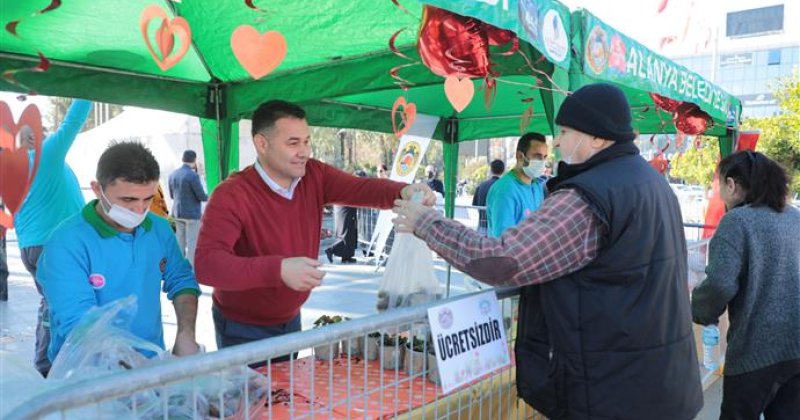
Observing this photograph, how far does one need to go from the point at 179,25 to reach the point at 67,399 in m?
1.86

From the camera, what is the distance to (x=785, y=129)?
14.2 meters

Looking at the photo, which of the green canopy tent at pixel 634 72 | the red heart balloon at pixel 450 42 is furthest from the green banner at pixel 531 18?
the red heart balloon at pixel 450 42

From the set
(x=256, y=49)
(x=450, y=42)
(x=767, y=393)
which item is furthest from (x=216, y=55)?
(x=767, y=393)

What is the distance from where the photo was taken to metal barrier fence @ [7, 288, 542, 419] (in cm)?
113

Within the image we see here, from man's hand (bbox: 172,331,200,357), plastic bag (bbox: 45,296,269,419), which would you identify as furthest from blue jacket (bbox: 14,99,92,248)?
plastic bag (bbox: 45,296,269,419)

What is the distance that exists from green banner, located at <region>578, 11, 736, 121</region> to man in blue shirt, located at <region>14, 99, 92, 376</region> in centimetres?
294

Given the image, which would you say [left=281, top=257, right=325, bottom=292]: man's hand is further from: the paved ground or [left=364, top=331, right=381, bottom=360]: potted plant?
the paved ground

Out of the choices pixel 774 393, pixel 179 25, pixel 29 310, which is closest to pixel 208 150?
pixel 179 25

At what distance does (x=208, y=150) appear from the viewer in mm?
5051

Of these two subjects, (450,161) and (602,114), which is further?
(450,161)

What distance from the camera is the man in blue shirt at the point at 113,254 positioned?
6.47 feet

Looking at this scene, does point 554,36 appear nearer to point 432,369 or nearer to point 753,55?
point 432,369

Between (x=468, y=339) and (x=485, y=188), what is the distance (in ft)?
26.1

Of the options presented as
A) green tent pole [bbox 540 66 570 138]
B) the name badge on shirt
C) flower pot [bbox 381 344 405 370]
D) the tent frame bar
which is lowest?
flower pot [bbox 381 344 405 370]
